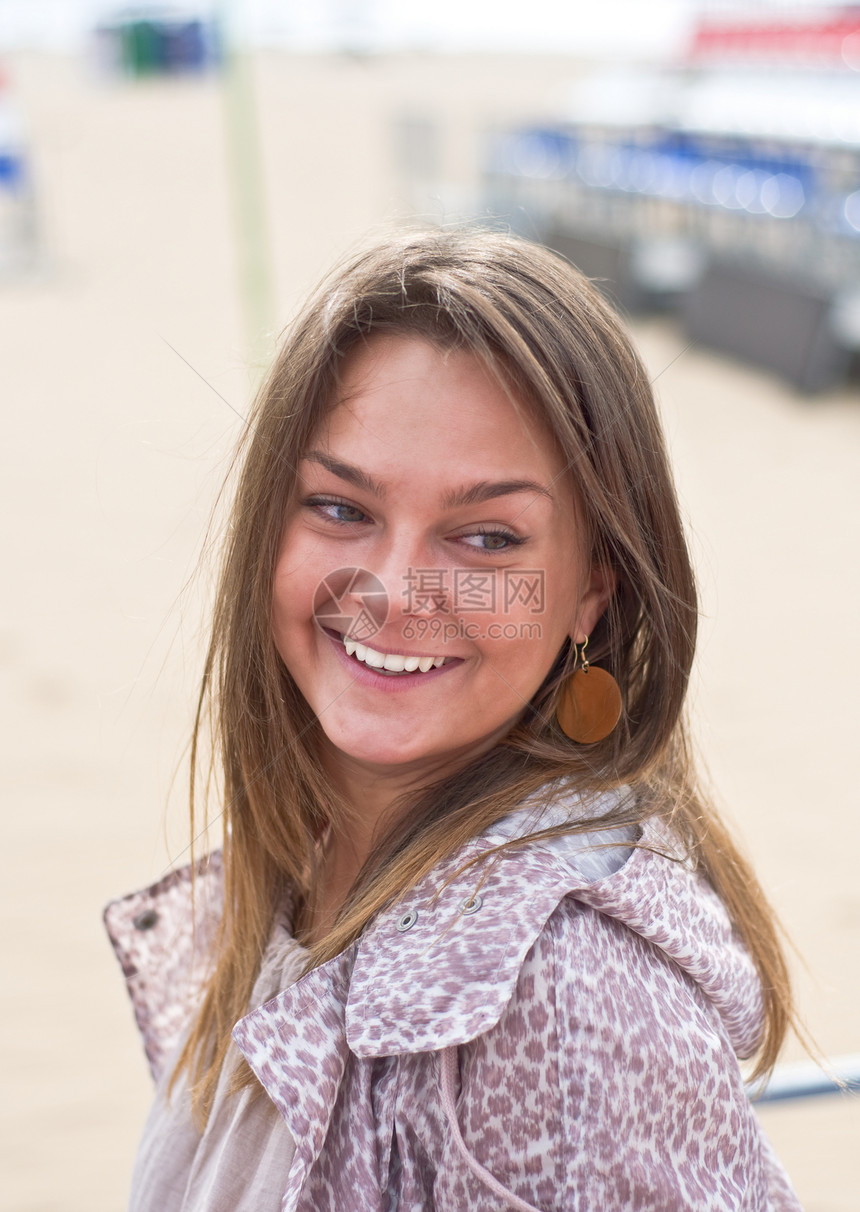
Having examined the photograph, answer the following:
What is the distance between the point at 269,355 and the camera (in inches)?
49.0

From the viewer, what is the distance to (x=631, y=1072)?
0.81 meters

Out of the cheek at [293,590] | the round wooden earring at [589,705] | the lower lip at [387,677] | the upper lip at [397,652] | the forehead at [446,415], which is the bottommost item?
the round wooden earring at [589,705]

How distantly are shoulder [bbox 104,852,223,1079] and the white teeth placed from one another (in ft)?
1.48

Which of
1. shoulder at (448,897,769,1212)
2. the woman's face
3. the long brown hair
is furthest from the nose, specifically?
shoulder at (448,897,769,1212)

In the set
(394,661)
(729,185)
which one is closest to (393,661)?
(394,661)

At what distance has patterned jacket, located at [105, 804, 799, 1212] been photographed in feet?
2.66

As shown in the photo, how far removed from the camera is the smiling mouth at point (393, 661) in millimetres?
999

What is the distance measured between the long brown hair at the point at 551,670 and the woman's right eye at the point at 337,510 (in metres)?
0.03

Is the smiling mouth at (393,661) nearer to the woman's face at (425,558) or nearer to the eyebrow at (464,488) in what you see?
the woman's face at (425,558)

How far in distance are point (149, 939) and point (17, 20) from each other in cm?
2152

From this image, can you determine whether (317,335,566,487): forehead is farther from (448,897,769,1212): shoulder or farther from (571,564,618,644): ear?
(448,897,769,1212): shoulder

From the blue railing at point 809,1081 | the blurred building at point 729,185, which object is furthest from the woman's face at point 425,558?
the blurred building at point 729,185

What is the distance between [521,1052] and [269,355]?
739 mm

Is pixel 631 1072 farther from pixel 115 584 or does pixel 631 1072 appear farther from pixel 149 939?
pixel 115 584
